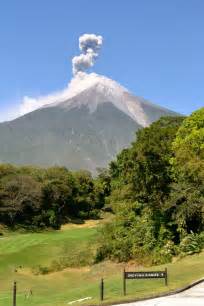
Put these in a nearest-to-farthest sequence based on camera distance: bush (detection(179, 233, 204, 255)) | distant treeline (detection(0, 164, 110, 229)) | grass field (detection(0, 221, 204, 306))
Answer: grass field (detection(0, 221, 204, 306)) < bush (detection(179, 233, 204, 255)) < distant treeline (detection(0, 164, 110, 229))

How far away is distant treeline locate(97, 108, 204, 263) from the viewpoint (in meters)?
41.2

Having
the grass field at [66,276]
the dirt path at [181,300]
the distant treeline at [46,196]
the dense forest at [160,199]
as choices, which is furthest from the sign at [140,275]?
the distant treeline at [46,196]

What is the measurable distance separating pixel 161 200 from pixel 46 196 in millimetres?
52634

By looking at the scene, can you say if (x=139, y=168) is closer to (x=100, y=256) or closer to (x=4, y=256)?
Result: (x=100, y=256)

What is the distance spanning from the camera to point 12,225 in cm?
8750

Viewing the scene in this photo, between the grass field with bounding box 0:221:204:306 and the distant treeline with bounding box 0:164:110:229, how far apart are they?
79.5 ft

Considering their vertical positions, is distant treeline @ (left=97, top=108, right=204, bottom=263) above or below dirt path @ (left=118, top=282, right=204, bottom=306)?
above

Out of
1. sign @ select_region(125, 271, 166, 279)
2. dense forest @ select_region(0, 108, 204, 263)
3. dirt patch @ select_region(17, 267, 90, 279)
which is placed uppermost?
dense forest @ select_region(0, 108, 204, 263)

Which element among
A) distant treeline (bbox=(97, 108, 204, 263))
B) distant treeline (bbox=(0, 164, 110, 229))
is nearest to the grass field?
distant treeline (bbox=(97, 108, 204, 263))

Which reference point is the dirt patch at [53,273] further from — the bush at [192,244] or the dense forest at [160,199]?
the bush at [192,244]

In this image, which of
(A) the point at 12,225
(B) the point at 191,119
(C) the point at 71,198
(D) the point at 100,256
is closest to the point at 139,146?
(B) the point at 191,119

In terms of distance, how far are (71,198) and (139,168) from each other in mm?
60142

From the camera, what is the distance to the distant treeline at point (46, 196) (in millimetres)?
89188

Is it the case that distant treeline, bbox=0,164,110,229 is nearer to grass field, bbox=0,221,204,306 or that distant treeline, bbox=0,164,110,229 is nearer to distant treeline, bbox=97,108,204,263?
grass field, bbox=0,221,204,306
